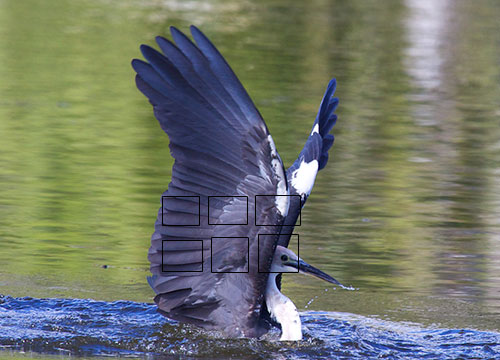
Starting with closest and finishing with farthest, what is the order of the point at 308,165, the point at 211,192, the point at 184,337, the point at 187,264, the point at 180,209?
1. the point at 211,192
2. the point at 180,209
3. the point at 187,264
4. the point at 184,337
5. the point at 308,165

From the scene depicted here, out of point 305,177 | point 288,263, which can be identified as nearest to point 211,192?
point 288,263

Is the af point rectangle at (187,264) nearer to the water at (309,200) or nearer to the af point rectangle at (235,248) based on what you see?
the af point rectangle at (235,248)

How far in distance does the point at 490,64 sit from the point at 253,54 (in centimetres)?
437

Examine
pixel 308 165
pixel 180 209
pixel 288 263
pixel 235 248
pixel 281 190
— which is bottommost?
pixel 288 263

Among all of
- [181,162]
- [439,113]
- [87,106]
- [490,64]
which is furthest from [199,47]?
[490,64]

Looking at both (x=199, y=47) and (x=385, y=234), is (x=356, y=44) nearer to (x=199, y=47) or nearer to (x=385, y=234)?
(x=385, y=234)

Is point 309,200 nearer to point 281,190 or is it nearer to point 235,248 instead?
point 235,248

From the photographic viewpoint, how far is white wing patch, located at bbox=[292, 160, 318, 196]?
6.04 metres

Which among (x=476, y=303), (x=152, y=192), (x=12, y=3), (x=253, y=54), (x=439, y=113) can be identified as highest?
(x=12, y=3)

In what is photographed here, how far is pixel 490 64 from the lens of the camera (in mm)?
19250

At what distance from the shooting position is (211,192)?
5.33 metres

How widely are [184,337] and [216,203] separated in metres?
1.02

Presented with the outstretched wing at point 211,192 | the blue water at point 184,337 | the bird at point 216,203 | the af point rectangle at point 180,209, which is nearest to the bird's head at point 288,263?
the bird at point 216,203

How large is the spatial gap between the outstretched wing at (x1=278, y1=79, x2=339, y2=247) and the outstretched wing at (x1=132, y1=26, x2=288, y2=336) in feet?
1.48
